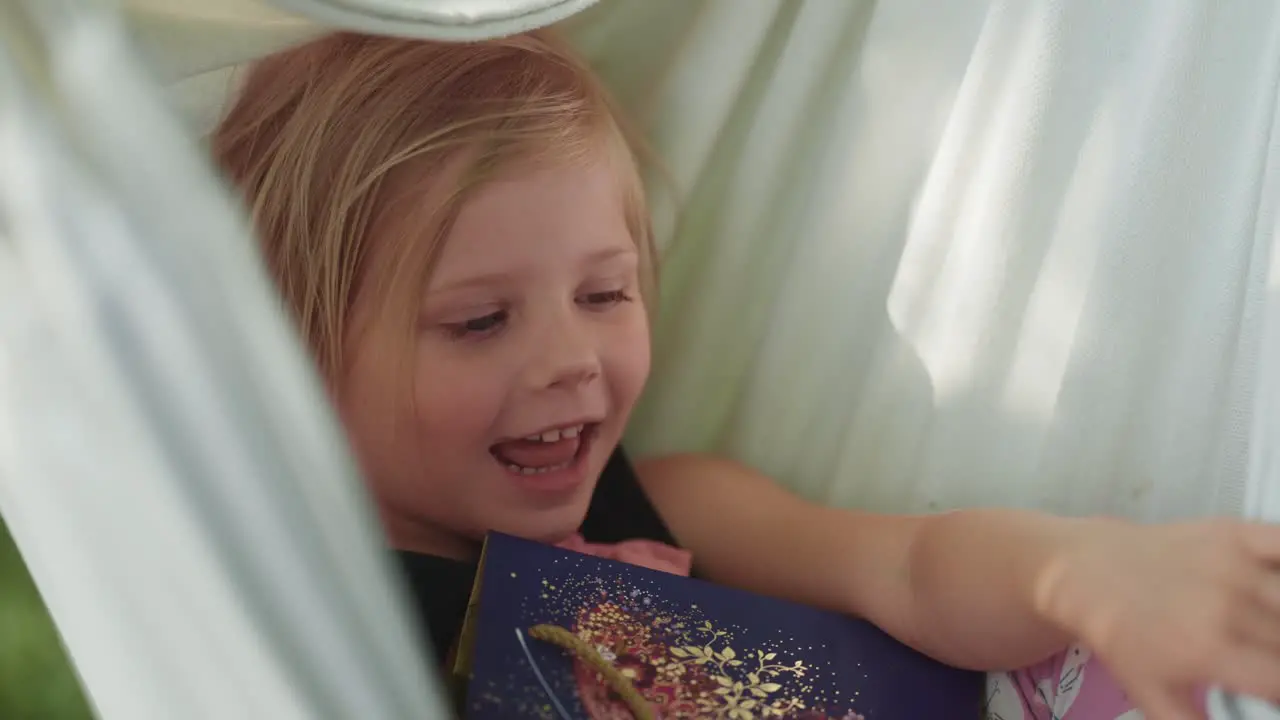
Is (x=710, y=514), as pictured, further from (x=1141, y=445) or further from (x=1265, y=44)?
(x=1265, y=44)

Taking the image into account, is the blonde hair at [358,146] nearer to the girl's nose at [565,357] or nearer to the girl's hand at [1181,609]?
the girl's nose at [565,357]

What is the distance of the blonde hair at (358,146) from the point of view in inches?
25.9

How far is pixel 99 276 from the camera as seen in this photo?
0.37 metres

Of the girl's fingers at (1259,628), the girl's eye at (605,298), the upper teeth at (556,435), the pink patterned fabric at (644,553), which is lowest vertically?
the pink patterned fabric at (644,553)

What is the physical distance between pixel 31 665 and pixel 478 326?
0.40 metres

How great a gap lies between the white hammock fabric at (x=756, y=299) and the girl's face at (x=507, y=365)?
15 cm

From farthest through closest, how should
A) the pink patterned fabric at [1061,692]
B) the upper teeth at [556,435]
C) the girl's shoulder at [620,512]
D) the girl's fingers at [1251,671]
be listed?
the girl's shoulder at [620,512]
the upper teeth at [556,435]
the pink patterned fabric at [1061,692]
the girl's fingers at [1251,671]

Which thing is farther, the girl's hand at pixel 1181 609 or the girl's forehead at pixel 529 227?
the girl's forehead at pixel 529 227

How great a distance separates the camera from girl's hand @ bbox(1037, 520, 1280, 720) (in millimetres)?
486

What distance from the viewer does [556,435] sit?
723mm

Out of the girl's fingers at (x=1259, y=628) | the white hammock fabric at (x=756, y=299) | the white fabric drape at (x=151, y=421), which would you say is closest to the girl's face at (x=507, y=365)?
the white hammock fabric at (x=756, y=299)

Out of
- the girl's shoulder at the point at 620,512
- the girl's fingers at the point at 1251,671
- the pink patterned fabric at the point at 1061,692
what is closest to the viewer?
the girl's fingers at the point at 1251,671

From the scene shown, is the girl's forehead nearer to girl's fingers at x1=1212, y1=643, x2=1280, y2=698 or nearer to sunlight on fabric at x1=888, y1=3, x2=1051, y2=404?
sunlight on fabric at x1=888, y1=3, x2=1051, y2=404

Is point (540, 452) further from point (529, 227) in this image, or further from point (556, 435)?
point (529, 227)
